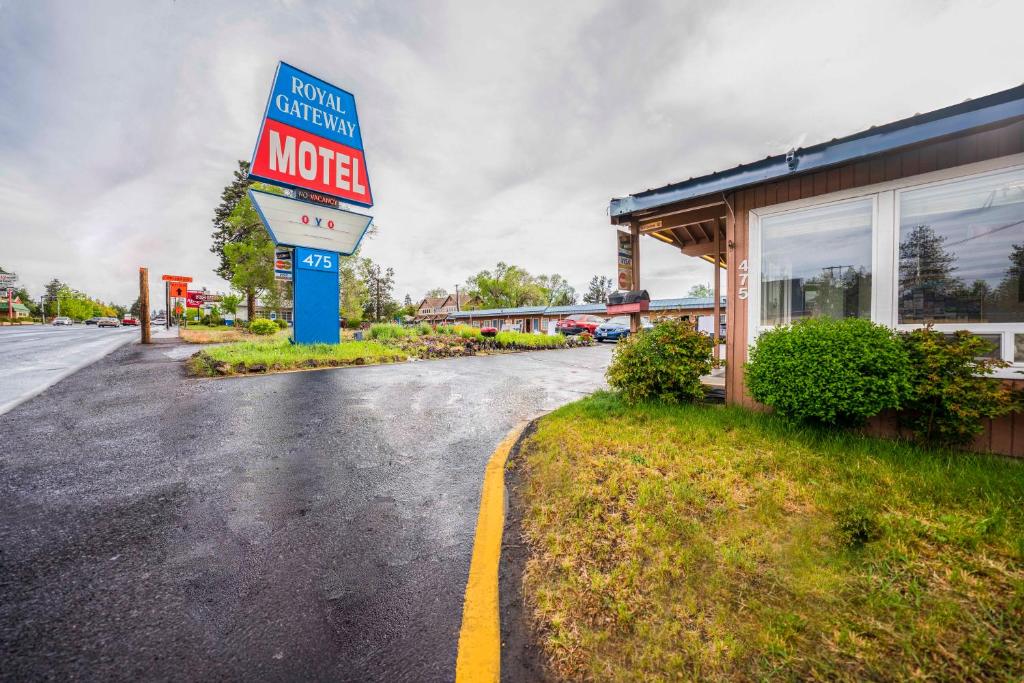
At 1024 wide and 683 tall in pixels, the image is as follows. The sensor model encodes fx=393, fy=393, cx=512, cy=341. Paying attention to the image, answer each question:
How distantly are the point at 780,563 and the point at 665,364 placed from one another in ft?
9.77

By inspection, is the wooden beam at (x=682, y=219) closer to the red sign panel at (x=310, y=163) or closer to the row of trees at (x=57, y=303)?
the red sign panel at (x=310, y=163)

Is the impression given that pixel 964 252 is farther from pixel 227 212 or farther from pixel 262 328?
pixel 227 212

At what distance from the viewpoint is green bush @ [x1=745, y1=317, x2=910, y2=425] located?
3311 mm

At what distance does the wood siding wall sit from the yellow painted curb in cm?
367

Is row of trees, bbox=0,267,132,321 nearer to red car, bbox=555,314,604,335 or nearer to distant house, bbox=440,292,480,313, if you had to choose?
distant house, bbox=440,292,480,313

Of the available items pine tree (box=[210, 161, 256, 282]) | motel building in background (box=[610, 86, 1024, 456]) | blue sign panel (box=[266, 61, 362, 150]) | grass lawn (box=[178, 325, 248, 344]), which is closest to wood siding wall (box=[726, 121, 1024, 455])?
motel building in background (box=[610, 86, 1024, 456])

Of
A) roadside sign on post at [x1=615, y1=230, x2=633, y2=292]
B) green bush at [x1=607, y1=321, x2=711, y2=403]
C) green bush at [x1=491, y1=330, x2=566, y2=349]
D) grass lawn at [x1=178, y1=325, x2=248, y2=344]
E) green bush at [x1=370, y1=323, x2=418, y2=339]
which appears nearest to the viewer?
green bush at [x1=607, y1=321, x2=711, y2=403]

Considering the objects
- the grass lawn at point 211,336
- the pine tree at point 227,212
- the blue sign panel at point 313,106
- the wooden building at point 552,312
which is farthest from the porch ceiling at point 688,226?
the pine tree at point 227,212

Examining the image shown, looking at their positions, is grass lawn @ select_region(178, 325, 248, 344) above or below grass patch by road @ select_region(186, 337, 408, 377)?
above

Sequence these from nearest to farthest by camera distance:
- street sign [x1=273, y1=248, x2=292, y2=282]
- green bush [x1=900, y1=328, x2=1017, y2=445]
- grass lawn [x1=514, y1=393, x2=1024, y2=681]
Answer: grass lawn [x1=514, y1=393, x2=1024, y2=681] → green bush [x1=900, y1=328, x2=1017, y2=445] → street sign [x1=273, y1=248, x2=292, y2=282]

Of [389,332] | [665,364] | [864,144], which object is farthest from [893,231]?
[389,332]

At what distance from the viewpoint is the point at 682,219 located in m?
6.71

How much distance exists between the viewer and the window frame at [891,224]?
3655mm

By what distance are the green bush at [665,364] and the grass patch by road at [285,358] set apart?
8.22 meters
